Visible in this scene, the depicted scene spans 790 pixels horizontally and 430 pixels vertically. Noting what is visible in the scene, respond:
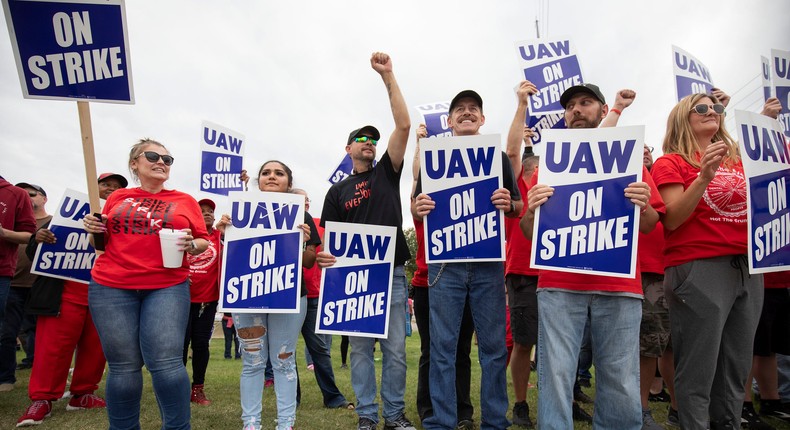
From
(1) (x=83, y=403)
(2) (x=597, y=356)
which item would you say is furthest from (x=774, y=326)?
(1) (x=83, y=403)

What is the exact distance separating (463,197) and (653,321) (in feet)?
6.51

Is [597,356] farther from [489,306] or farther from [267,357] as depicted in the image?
[267,357]

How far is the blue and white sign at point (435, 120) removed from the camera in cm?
564

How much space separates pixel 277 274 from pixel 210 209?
9.57 feet

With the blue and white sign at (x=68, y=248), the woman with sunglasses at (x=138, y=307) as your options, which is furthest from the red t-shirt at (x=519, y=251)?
the blue and white sign at (x=68, y=248)

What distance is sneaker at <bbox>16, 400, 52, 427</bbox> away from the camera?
161 inches

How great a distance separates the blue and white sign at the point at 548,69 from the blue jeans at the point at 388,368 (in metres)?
3.37

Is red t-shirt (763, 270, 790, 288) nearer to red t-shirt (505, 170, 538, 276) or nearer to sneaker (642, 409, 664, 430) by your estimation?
sneaker (642, 409, 664, 430)

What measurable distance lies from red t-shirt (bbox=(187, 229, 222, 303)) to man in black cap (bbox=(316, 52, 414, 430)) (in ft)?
6.80

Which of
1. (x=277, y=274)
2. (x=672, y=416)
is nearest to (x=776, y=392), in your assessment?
(x=672, y=416)

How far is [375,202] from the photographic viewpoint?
4.11 m

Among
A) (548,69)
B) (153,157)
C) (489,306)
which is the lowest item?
(489,306)

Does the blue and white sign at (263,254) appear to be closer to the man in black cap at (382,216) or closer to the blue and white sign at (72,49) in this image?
the man in black cap at (382,216)

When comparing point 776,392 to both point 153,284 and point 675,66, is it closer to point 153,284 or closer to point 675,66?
point 675,66
